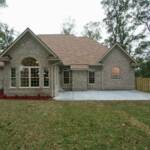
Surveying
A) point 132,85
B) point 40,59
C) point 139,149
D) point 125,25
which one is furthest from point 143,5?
point 139,149

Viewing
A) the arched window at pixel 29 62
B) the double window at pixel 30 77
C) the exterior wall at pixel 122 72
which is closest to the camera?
the double window at pixel 30 77

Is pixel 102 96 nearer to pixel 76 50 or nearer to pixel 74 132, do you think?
pixel 76 50

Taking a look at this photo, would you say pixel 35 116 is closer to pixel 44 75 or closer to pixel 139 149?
pixel 139 149

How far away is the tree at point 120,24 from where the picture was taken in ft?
136

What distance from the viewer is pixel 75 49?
32.0 m

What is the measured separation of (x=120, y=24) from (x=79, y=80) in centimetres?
1769

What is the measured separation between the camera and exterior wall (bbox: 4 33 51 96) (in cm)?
2158

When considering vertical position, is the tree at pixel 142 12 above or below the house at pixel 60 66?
above

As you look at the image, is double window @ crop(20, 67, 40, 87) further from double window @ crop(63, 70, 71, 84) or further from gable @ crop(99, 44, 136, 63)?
gable @ crop(99, 44, 136, 63)

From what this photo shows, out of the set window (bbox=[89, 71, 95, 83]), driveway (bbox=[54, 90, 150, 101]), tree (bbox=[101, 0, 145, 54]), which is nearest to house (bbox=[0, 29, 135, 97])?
window (bbox=[89, 71, 95, 83])

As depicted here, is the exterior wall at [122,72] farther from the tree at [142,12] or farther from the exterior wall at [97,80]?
the tree at [142,12]

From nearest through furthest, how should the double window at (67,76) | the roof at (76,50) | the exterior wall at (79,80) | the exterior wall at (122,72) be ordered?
the exterior wall at (79,80) < the roof at (76,50) < the double window at (67,76) < the exterior wall at (122,72)

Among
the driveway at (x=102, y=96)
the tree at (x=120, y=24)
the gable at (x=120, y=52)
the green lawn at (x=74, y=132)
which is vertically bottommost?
the green lawn at (x=74, y=132)

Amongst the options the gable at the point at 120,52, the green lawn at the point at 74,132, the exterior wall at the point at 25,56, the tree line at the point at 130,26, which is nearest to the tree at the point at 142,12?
the tree line at the point at 130,26
